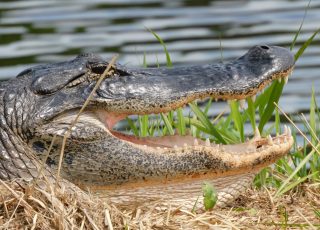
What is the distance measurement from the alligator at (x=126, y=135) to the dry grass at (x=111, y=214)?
0.18m

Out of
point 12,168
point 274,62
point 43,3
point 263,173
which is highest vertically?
point 274,62

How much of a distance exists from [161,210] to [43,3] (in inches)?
410

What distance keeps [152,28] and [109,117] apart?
25.6ft

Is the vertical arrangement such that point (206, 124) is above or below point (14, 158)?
below

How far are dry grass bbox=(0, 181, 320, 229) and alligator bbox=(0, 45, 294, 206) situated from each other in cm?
18

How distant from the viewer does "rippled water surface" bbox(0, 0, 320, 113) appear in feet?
39.2

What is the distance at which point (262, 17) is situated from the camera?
13977 millimetres

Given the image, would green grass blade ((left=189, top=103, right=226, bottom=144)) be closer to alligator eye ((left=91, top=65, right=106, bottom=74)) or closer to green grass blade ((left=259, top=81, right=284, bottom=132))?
green grass blade ((left=259, top=81, right=284, bottom=132))

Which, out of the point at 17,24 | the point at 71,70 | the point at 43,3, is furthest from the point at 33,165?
the point at 43,3

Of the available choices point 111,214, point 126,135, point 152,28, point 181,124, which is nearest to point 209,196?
point 111,214

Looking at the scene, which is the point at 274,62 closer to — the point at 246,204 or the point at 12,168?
the point at 246,204

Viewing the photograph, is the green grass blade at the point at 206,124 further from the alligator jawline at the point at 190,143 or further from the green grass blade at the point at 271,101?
the alligator jawline at the point at 190,143

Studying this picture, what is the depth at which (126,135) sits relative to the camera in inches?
222

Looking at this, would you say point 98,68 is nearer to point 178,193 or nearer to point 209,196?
point 178,193
